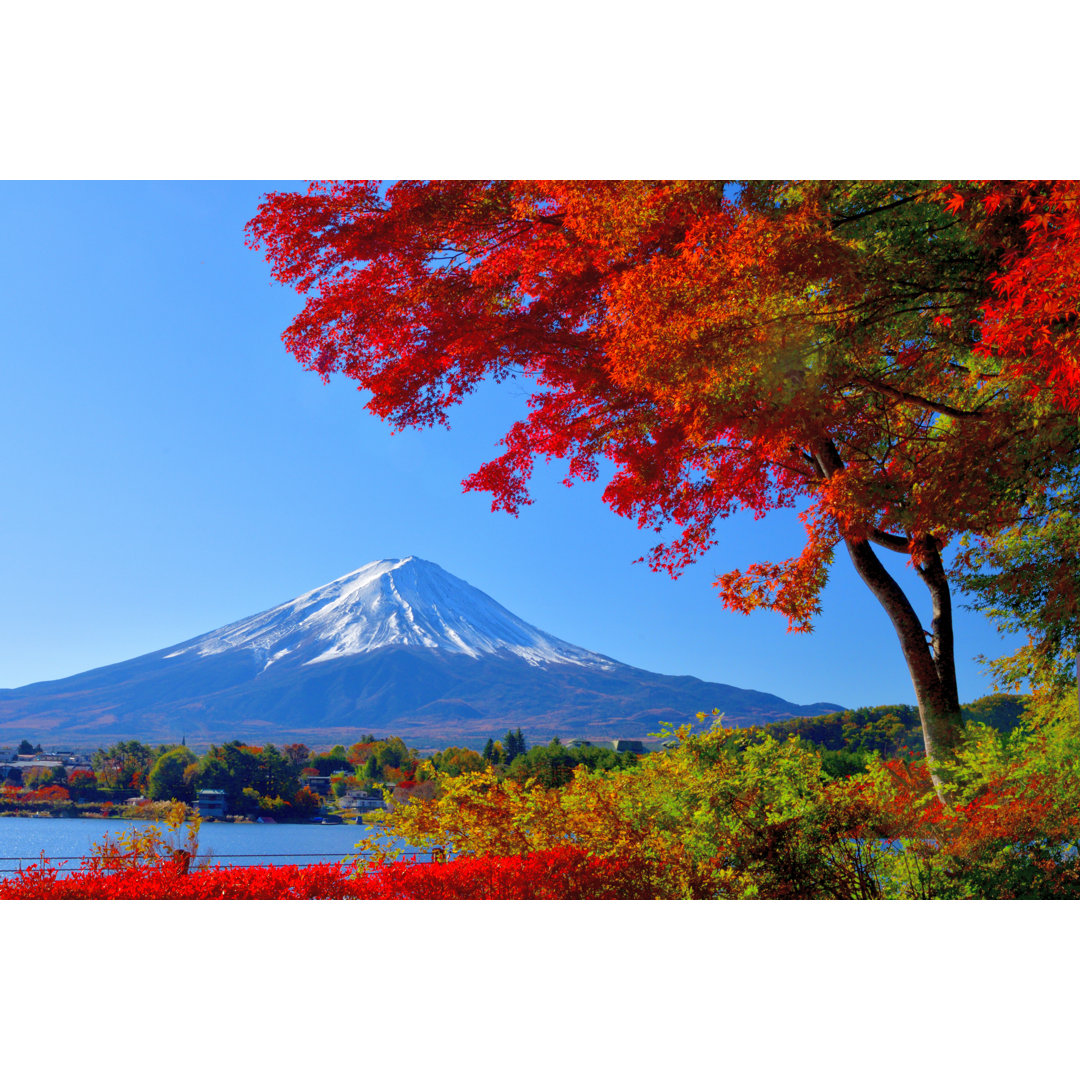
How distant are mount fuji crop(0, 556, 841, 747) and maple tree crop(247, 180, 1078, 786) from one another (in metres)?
0.72

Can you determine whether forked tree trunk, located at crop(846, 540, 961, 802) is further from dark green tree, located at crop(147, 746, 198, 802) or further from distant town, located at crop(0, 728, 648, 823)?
dark green tree, located at crop(147, 746, 198, 802)

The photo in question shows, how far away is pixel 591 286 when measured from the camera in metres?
4.58

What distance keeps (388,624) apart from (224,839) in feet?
4.83

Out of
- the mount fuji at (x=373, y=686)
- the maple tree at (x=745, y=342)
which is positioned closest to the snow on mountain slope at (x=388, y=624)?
the mount fuji at (x=373, y=686)

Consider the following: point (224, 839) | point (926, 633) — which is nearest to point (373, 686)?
point (224, 839)

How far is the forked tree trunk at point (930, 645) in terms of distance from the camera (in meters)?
4.69

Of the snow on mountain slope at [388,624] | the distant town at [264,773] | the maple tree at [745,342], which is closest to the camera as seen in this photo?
the maple tree at [745,342]

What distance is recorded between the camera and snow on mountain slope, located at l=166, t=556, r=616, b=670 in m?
4.88

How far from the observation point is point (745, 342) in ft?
13.4

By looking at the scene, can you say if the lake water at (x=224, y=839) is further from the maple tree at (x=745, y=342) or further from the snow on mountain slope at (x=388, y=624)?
the maple tree at (x=745, y=342)

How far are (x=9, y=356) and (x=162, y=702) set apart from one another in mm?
2013

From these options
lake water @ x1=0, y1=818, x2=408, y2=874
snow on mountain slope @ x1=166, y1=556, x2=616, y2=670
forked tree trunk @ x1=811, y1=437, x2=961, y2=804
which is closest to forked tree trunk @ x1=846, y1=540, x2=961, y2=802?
forked tree trunk @ x1=811, y1=437, x2=961, y2=804

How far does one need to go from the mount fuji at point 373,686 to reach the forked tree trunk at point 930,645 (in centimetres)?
54
